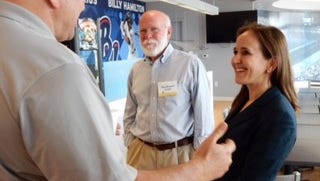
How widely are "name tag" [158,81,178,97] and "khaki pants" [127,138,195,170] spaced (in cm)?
35

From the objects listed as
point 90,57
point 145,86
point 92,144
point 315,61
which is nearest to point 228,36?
point 315,61

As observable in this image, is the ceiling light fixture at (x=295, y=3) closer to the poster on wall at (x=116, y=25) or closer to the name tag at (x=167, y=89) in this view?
the poster on wall at (x=116, y=25)

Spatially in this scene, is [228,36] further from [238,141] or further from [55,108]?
[55,108]

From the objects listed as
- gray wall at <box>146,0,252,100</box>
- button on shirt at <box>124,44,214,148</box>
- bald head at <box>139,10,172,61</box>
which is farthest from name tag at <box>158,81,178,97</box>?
gray wall at <box>146,0,252,100</box>

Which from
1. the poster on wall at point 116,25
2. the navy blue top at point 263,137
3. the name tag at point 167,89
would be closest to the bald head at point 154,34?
the name tag at point 167,89

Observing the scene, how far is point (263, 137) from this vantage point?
1.49 meters

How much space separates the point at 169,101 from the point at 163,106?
0.17ft

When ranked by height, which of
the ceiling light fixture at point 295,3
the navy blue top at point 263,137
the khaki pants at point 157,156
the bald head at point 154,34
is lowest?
the khaki pants at point 157,156

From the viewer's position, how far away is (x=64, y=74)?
2.21 ft

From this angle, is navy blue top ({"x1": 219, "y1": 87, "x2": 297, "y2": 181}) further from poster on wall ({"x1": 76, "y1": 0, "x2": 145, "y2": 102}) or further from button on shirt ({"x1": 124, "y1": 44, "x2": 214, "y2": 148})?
poster on wall ({"x1": 76, "y1": 0, "x2": 145, "y2": 102})

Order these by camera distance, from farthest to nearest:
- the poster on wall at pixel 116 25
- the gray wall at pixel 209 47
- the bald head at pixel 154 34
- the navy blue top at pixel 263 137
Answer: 1. the gray wall at pixel 209 47
2. the poster on wall at pixel 116 25
3. the bald head at pixel 154 34
4. the navy blue top at pixel 263 137

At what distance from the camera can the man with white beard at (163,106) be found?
7.66 feet

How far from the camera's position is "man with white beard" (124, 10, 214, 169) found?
234 cm

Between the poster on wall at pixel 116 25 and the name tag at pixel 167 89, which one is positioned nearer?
the name tag at pixel 167 89
